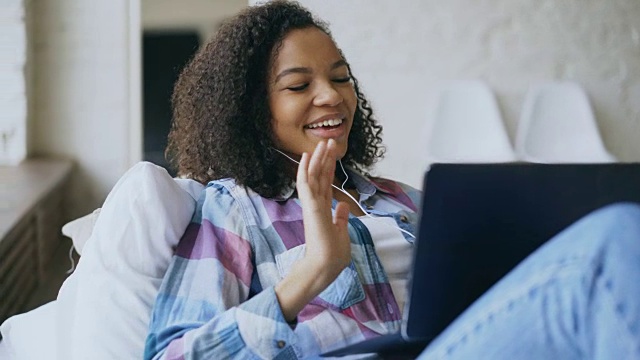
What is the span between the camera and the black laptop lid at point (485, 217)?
3.08 ft

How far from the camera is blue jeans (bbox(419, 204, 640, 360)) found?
2.75 ft

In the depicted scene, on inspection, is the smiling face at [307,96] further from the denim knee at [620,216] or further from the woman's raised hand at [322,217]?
the denim knee at [620,216]

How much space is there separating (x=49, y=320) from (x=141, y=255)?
31 centimetres

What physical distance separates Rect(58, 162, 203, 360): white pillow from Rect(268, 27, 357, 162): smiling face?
21 cm

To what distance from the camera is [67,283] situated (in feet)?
4.89

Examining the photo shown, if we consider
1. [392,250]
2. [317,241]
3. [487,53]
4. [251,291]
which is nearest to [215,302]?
[251,291]

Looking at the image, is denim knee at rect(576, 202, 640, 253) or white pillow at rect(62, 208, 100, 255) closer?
denim knee at rect(576, 202, 640, 253)

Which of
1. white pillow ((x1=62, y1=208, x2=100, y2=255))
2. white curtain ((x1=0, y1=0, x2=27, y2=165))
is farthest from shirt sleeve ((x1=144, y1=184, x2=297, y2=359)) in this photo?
white curtain ((x1=0, y1=0, x2=27, y2=165))

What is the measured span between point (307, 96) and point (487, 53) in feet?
7.32

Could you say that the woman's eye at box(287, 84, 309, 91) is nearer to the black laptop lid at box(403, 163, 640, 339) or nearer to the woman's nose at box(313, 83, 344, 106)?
the woman's nose at box(313, 83, 344, 106)

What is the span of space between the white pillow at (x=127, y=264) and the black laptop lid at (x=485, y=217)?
512mm

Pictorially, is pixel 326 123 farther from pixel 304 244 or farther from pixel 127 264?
pixel 127 264

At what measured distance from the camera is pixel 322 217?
1.12m

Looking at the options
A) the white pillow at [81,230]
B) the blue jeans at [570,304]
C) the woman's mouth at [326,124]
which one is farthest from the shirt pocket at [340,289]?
the white pillow at [81,230]
